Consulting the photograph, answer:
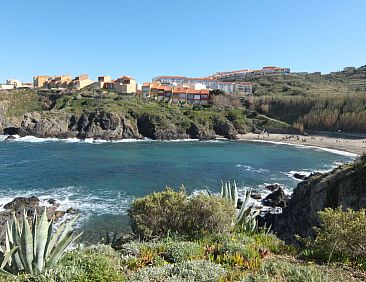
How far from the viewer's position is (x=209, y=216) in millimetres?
10609

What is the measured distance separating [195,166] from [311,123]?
5388 centimetres

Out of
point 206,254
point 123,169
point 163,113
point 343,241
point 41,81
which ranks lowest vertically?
point 123,169

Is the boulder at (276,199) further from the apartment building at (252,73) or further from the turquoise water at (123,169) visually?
the apartment building at (252,73)

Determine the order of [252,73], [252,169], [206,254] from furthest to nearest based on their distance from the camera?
1. [252,73]
2. [252,169]
3. [206,254]

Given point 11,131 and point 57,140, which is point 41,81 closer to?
point 11,131

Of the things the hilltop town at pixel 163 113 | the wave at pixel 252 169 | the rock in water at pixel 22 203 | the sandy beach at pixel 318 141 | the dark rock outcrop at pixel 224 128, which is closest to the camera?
the rock in water at pixel 22 203

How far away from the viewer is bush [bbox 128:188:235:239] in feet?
34.9

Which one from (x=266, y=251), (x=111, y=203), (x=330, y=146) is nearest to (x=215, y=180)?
(x=111, y=203)

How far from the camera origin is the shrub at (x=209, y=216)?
34.7 ft

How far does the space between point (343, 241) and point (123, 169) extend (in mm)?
39659

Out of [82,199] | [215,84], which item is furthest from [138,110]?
[215,84]

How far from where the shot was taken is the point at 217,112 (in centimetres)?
9744

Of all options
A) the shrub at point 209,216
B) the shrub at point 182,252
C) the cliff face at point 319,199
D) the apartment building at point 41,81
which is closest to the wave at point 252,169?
the cliff face at point 319,199

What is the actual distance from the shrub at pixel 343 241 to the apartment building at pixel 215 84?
114909 millimetres
